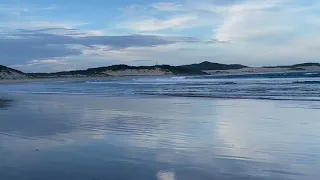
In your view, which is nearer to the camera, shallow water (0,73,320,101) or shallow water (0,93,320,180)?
shallow water (0,93,320,180)

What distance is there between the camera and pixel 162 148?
8.18 metres

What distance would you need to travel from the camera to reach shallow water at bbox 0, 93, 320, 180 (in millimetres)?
6250

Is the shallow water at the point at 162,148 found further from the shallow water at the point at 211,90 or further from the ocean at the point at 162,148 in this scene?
the shallow water at the point at 211,90

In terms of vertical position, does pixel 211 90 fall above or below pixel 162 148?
below

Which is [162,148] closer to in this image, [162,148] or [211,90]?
[162,148]

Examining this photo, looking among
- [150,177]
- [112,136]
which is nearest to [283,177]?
[150,177]

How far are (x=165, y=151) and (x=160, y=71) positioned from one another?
136 m

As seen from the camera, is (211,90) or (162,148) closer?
(162,148)

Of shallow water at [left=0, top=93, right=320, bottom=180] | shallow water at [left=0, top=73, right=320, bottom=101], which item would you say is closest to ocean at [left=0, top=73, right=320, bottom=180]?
shallow water at [left=0, top=93, right=320, bottom=180]

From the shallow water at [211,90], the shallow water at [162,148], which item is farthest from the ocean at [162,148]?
the shallow water at [211,90]

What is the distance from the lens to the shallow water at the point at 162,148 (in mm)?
6250

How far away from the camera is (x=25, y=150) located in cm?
812

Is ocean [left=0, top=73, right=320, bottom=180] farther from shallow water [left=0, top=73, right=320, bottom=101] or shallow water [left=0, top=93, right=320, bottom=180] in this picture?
shallow water [left=0, top=73, right=320, bottom=101]

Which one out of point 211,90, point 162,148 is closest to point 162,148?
point 162,148
